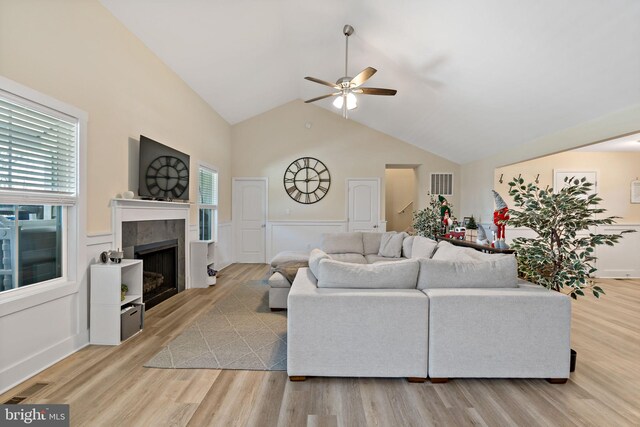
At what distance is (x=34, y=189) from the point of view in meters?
2.34

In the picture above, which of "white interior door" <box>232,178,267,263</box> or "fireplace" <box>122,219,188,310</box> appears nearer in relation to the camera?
"fireplace" <box>122,219,188,310</box>

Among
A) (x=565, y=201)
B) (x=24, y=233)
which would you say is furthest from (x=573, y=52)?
(x=24, y=233)

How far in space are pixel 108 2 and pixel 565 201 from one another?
4429 mm

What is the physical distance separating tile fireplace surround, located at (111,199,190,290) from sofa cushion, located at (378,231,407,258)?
3205 millimetres

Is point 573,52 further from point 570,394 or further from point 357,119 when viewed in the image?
point 357,119

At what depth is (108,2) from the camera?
3.03m

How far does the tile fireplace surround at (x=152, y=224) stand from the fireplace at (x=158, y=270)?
0.08 m

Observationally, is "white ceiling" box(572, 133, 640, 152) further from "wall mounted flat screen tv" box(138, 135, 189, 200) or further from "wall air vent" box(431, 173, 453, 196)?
"wall mounted flat screen tv" box(138, 135, 189, 200)

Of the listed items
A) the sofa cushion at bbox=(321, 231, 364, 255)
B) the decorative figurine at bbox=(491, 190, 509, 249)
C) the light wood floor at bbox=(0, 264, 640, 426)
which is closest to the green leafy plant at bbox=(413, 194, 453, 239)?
the sofa cushion at bbox=(321, 231, 364, 255)

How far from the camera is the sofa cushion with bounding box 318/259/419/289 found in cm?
234

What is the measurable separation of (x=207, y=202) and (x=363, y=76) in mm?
3865

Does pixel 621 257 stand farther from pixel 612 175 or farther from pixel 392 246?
pixel 392 246

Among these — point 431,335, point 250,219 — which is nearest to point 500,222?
point 431,335

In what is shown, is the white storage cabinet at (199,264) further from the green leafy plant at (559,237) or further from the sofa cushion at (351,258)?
the green leafy plant at (559,237)
